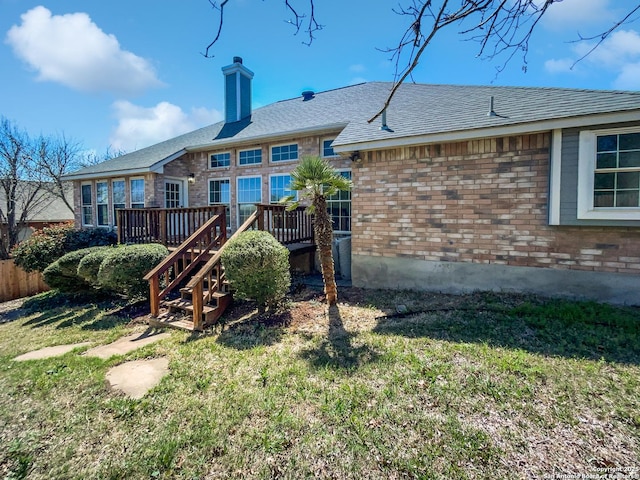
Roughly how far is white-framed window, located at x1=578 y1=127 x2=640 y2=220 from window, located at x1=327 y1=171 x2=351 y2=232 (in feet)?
18.2

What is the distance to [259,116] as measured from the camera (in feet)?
43.2

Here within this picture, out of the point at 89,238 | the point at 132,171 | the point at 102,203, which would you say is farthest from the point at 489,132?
the point at 102,203

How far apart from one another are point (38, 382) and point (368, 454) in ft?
13.0

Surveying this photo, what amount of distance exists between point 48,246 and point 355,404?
11.2 meters

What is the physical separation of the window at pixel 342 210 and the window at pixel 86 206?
11.2 metres

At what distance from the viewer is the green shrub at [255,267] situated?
5.13 metres

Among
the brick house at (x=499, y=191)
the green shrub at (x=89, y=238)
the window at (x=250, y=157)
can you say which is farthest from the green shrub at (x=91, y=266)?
the brick house at (x=499, y=191)

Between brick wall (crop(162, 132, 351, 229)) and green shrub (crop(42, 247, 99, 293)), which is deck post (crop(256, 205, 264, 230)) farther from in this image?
green shrub (crop(42, 247, 99, 293))

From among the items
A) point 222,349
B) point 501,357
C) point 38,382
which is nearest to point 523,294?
point 501,357

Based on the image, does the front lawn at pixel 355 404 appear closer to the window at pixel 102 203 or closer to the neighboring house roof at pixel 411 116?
the neighboring house roof at pixel 411 116

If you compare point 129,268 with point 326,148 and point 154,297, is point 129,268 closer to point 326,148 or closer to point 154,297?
point 154,297

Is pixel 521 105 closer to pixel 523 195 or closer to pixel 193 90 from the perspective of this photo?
pixel 523 195

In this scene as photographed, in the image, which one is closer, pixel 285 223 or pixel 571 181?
pixel 571 181

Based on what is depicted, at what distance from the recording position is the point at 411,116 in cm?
730
